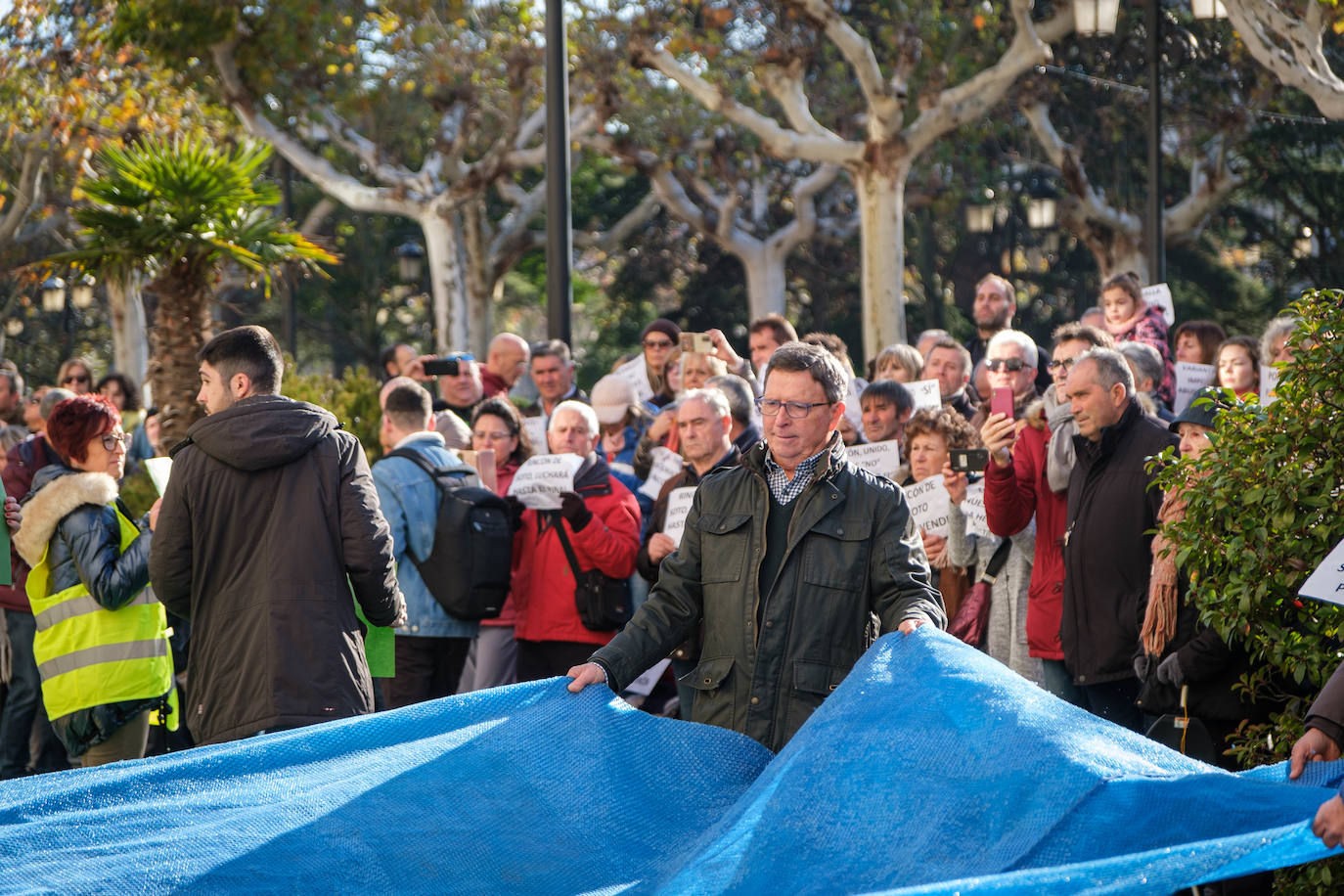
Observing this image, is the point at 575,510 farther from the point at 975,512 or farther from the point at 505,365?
the point at 505,365

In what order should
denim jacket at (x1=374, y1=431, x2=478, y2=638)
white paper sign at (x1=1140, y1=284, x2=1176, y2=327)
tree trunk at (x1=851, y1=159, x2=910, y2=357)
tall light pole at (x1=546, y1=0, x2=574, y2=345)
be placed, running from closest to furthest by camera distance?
1. denim jacket at (x1=374, y1=431, x2=478, y2=638)
2. white paper sign at (x1=1140, y1=284, x2=1176, y2=327)
3. tall light pole at (x1=546, y1=0, x2=574, y2=345)
4. tree trunk at (x1=851, y1=159, x2=910, y2=357)

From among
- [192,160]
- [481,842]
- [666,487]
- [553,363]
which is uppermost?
[192,160]

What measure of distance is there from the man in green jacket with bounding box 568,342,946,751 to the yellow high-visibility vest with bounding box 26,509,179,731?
3.09 m

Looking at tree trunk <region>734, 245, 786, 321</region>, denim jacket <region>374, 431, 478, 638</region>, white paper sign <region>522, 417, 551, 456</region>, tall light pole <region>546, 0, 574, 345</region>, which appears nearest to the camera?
denim jacket <region>374, 431, 478, 638</region>

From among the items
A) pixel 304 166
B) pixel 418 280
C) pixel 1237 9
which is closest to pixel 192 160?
pixel 1237 9

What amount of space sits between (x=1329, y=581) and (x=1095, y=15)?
45.3 ft

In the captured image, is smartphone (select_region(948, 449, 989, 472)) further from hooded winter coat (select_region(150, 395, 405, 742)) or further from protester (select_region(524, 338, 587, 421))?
protester (select_region(524, 338, 587, 421))

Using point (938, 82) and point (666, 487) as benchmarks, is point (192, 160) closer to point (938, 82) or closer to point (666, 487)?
point (666, 487)

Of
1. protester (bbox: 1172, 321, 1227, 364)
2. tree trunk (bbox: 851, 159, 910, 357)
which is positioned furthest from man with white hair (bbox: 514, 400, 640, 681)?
tree trunk (bbox: 851, 159, 910, 357)

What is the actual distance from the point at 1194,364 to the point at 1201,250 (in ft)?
78.5

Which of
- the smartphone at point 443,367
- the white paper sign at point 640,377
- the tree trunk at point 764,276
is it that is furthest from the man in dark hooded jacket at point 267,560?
the tree trunk at point 764,276

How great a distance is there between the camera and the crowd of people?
4.90 meters

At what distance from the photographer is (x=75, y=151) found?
24.0m

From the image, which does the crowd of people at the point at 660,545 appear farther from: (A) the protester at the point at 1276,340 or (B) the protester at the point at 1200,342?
(A) the protester at the point at 1276,340
